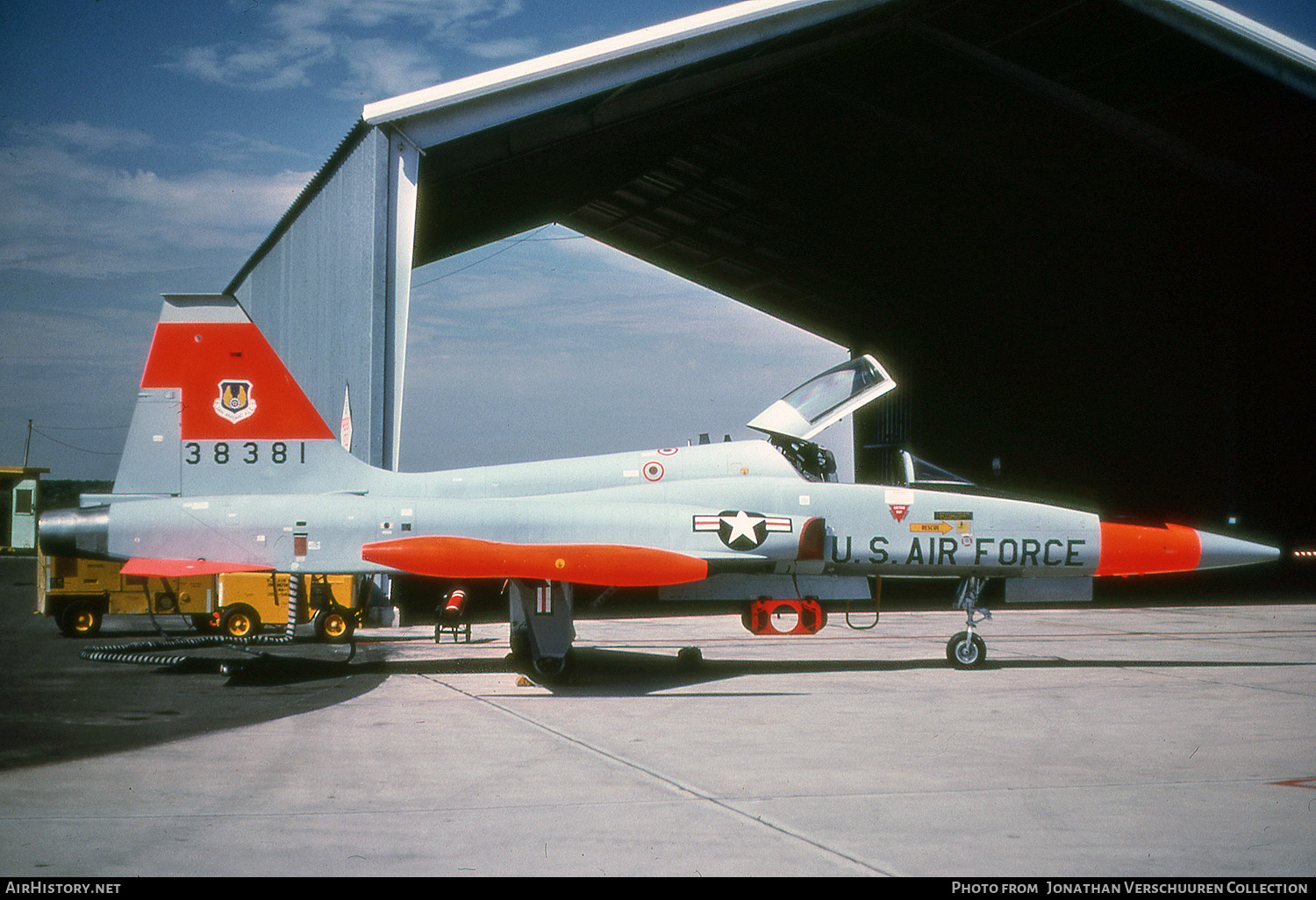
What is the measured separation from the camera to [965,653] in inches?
452

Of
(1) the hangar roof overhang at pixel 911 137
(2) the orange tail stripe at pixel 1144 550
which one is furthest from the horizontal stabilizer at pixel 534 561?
(1) the hangar roof overhang at pixel 911 137

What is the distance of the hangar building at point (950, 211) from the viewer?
15.4 meters

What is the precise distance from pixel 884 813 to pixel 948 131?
18.8 meters

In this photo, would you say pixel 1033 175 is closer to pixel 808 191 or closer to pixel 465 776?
pixel 808 191

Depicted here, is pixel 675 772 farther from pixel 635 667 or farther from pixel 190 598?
pixel 190 598

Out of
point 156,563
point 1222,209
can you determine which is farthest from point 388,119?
point 1222,209

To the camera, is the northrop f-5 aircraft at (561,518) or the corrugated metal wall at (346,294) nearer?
the northrop f-5 aircraft at (561,518)

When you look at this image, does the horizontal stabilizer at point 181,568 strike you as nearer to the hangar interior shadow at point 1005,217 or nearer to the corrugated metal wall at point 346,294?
the corrugated metal wall at point 346,294

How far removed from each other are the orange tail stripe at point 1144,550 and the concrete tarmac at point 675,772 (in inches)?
45.3

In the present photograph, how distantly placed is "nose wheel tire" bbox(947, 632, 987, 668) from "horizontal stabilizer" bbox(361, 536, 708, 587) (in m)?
3.40

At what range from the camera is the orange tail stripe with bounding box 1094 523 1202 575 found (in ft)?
37.9

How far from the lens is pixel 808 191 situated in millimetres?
24891

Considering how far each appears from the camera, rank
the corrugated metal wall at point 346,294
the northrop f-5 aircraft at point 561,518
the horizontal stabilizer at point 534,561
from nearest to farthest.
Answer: the horizontal stabilizer at point 534,561 → the northrop f-5 aircraft at point 561,518 → the corrugated metal wall at point 346,294

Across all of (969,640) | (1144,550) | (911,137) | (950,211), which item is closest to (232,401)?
(969,640)
